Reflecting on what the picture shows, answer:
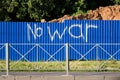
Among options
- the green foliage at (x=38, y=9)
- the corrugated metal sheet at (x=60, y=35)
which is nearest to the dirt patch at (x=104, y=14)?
the corrugated metal sheet at (x=60, y=35)

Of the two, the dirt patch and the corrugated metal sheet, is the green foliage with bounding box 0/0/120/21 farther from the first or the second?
the corrugated metal sheet

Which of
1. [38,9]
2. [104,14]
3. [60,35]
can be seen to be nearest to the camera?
[60,35]

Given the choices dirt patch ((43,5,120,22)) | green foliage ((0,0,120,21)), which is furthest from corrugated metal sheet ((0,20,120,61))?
green foliage ((0,0,120,21))

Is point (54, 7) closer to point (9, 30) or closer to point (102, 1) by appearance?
point (102, 1)

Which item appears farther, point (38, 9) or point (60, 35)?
point (38, 9)

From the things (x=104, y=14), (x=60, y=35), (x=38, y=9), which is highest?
(x=38, y=9)

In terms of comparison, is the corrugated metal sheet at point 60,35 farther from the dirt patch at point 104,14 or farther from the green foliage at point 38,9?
the green foliage at point 38,9

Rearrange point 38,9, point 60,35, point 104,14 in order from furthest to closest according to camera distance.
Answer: point 38,9 → point 104,14 → point 60,35

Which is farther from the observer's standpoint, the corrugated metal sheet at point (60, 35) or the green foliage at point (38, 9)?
the green foliage at point (38, 9)

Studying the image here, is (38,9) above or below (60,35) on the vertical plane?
above

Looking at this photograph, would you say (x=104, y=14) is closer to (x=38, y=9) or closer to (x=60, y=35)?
(x=60, y=35)

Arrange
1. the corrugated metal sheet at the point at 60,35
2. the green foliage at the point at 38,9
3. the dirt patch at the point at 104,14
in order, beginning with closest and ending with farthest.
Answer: the corrugated metal sheet at the point at 60,35 → the dirt patch at the point at 104,14 → the green foliage at the point at 38,9

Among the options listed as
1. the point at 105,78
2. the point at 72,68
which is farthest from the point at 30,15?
the point at 105,78

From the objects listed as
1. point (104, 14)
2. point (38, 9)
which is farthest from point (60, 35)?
point (38, 9)
